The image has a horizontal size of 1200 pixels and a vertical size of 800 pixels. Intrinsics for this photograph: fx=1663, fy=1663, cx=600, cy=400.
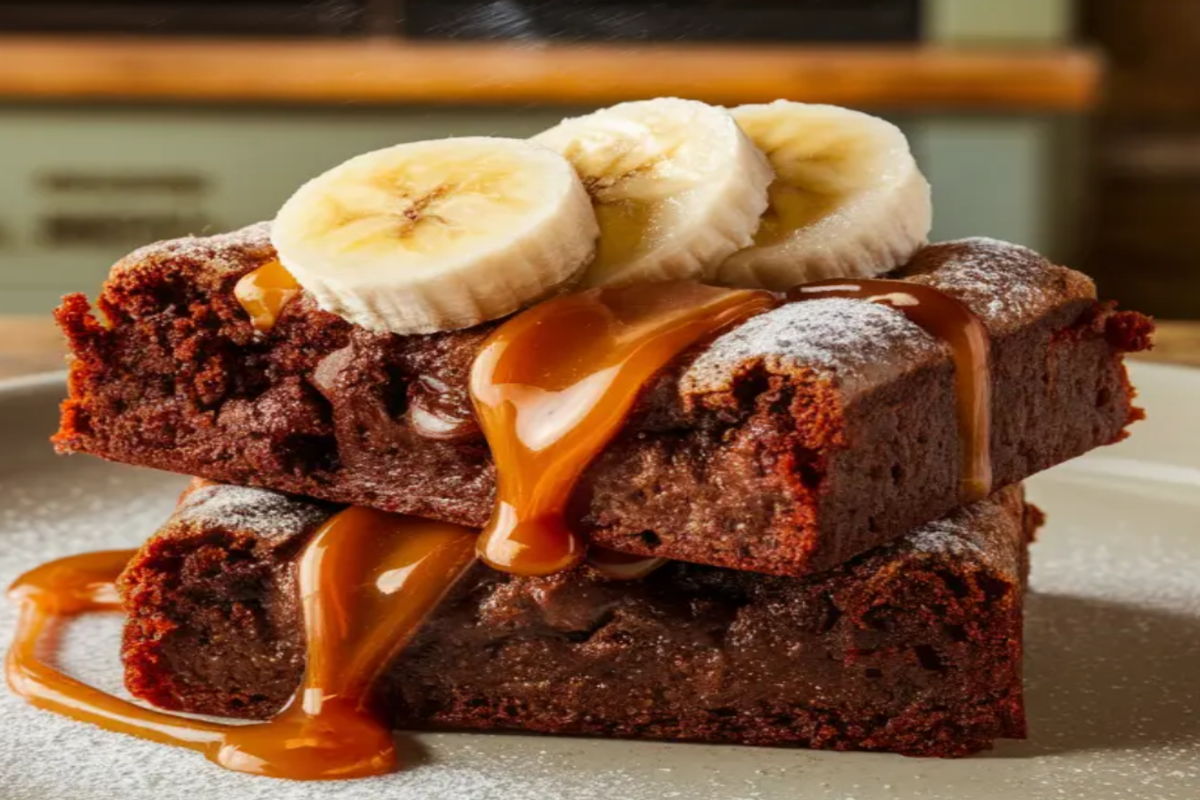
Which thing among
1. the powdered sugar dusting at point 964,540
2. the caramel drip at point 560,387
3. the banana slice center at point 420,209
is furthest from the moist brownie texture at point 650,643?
the banana slice center at point 420,209

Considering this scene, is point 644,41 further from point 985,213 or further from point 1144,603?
point 1144,603

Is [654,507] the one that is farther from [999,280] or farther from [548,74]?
[548,74]

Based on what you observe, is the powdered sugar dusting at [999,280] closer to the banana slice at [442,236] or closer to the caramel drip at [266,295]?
the banana slice at [442,236]

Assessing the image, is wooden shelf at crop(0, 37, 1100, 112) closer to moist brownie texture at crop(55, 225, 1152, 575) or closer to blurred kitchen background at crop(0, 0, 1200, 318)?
blurred kitchen background at crop(0, 0, 1200, 318)

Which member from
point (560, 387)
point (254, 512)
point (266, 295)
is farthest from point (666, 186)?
point (254, 512)

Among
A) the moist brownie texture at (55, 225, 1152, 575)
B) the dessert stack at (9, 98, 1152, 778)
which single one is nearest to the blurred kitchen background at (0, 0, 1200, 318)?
the moist brownie texture at (55, 225, 1152, 575)

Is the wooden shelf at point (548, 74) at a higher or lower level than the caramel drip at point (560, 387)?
lower
